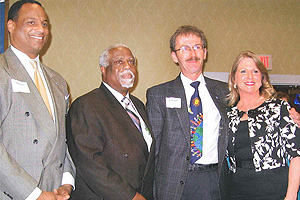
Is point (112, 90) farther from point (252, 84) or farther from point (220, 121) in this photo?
point (252, 84)

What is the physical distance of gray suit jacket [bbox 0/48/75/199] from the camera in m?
1.42

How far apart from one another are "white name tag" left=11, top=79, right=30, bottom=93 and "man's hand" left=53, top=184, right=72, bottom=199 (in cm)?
61

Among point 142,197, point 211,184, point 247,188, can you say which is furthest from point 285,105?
point 142,197

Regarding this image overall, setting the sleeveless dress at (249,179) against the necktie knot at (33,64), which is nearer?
the necktie knot at (33,64)

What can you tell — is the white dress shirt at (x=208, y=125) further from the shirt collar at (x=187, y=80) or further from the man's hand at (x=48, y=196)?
the man's hand at (x=48, y=196)

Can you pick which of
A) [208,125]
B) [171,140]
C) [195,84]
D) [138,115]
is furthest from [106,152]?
[195,84]

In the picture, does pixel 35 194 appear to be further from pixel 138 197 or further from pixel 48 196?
pixel 138 197

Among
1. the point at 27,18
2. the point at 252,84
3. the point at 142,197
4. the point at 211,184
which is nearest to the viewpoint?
the point at 27,18

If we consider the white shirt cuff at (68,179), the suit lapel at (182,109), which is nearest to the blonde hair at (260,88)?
the suit lapel at (182,109)

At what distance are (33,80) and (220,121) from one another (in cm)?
145

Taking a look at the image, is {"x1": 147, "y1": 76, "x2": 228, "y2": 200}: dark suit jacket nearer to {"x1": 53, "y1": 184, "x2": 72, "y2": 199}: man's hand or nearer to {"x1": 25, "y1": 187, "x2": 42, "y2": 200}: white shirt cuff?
{"x1": 53, "y1": 184, "x2": 72, "y2": 199}: man's hand

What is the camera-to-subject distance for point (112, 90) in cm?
220

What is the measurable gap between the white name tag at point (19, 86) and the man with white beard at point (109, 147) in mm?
378

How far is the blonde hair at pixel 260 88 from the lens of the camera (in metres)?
2.31
